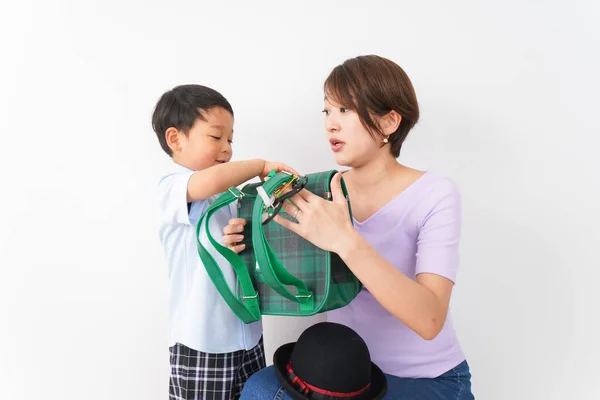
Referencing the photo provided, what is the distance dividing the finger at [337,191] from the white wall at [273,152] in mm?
681

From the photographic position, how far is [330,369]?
114 centimetres

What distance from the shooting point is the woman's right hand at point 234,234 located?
4.45ft

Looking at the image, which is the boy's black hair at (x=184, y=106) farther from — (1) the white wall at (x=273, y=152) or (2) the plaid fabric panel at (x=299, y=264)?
(1) the white wall at (x=273, y=152)

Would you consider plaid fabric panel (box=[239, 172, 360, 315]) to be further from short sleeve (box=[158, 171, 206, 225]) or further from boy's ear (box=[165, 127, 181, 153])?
boy's ear (box=[165, 127, 181, 153])

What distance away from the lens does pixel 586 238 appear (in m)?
1.87

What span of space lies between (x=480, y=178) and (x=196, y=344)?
3.96ft

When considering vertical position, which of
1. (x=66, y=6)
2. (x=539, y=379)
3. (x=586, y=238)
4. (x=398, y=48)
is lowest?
(x=539, y=379)

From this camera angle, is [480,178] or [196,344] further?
[480,178]

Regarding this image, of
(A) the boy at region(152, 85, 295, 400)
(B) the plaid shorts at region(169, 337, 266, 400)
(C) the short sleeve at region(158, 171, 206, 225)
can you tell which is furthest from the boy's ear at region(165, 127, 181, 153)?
(B) the plaid shorts at region(169, 337, 266, 400)

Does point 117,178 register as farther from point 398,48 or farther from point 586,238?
point 586,238

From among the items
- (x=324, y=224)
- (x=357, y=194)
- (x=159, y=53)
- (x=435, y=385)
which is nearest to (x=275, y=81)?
(x=159, y=53)

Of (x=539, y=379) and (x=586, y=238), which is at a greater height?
(x=586, y=238)

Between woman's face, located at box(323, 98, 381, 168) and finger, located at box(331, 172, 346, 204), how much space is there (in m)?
0.19

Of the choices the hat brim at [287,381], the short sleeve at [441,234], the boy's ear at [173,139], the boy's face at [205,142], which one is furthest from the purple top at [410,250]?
the boy's ear at [173,139]
